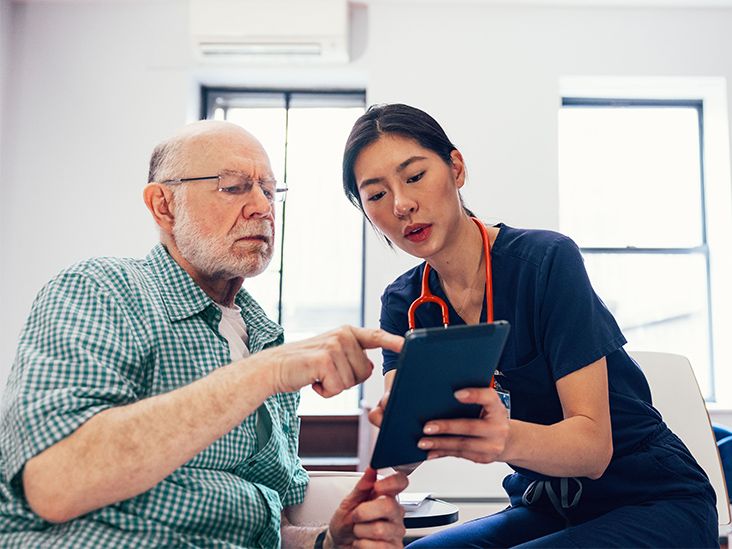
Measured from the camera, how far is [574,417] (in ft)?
4.06

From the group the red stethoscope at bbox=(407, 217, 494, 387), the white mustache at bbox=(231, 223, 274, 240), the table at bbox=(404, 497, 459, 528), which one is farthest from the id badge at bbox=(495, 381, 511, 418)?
the white mustache at bbox=(231, 223, 274, 240)

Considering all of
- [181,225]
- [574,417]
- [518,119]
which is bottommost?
[574,417]

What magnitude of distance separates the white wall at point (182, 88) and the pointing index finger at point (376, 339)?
274 centimetres

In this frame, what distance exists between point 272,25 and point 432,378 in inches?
122

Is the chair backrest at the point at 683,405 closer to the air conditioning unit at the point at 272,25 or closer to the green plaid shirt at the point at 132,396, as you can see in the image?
the green plaid shirt at the point at 132,396

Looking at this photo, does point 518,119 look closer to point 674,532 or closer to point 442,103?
point 442,103

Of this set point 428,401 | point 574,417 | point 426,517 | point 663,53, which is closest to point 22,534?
point 428,401

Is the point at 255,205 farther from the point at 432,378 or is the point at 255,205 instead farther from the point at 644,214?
the point at 644,214

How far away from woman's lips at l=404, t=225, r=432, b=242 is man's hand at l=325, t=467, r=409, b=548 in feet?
1.68

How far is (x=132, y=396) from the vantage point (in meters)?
1.07

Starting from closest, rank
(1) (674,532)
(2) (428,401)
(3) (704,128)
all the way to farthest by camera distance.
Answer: (2) (428,401), (1) (674,532), (3) (704,128)

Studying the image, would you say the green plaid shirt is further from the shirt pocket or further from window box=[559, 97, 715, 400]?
window box=[559, 97, 715, 400]

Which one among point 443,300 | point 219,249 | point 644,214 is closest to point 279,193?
point 219,249

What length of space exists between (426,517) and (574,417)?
435 mm
